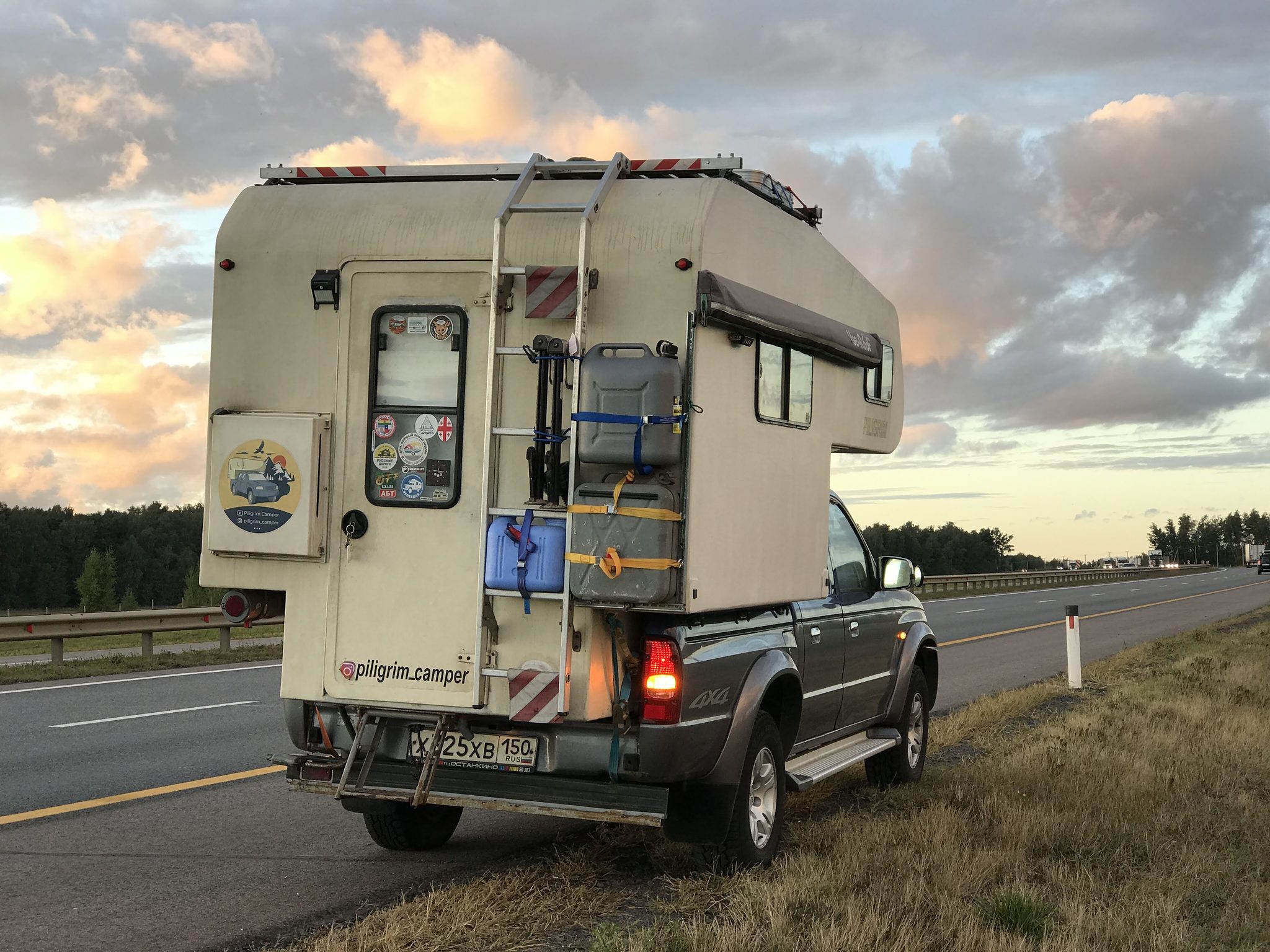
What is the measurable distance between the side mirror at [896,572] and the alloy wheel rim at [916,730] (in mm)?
1046

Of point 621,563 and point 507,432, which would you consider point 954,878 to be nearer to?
point 621,563

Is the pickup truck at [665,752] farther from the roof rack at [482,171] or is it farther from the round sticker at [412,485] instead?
the roof rack at [482,171]

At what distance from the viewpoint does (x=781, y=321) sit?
6496 mm

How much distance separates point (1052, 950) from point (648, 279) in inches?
123

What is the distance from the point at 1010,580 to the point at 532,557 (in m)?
55.0

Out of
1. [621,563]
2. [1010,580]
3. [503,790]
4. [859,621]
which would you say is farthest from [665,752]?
[1010,580]

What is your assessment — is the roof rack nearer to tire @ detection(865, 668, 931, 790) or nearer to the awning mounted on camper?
the awning mounted on camper

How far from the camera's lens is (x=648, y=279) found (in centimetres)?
588

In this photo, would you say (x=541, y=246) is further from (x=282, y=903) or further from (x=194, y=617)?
(x=194, y=617)

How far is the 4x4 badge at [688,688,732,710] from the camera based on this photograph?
5984 millimetres

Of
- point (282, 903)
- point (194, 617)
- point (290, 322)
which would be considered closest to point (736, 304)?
point (290, 322)

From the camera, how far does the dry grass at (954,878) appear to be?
5.27 metres

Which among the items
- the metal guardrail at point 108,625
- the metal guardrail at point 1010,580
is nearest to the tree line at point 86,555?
the metal guardrail at point 1010,580

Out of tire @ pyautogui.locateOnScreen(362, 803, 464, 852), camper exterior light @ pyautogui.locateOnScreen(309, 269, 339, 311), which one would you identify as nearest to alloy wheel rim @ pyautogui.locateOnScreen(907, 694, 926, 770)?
tire @ pyautogui.locateOnScreen(362, 803, 464, 852)
